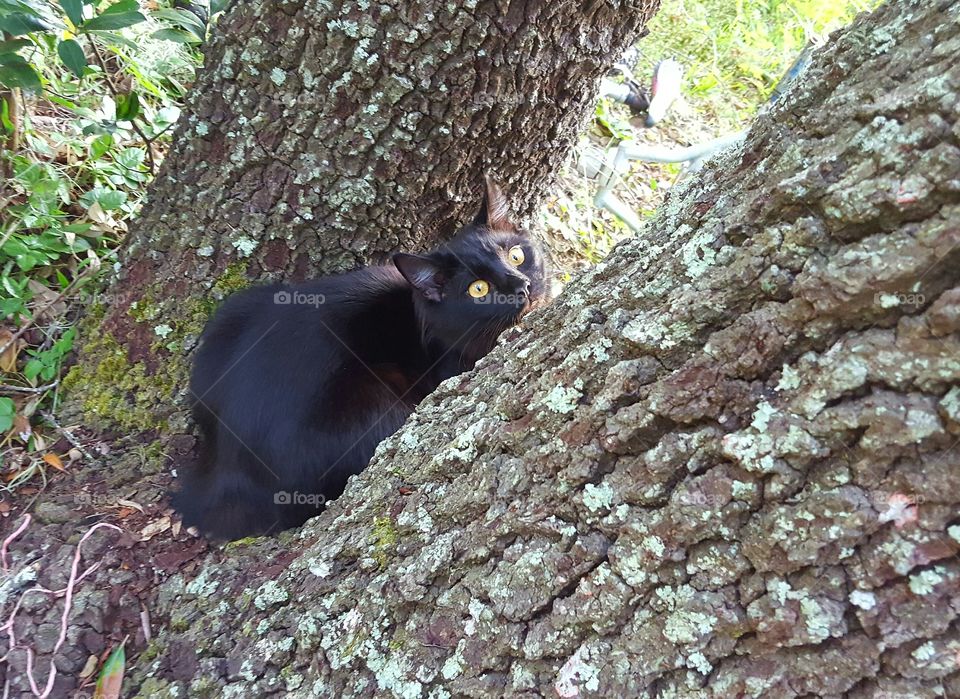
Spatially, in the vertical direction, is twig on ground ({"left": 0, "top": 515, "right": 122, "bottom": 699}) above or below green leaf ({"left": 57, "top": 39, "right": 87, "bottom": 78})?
below

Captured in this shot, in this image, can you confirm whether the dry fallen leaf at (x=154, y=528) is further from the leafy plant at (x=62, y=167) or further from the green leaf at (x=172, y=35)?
the green leaf at (x=172, y=35)

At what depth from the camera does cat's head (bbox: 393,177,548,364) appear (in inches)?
76.4

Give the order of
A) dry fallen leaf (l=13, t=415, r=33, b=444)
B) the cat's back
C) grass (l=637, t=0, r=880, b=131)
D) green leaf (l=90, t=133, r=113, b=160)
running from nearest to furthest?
the cat's back
dry fallen leaf (l=13, t=415, r=33, b=444)
green leaf (l=90, t=133, r=113, b=160)
grass (l=637, t=0, r=880, b=131)

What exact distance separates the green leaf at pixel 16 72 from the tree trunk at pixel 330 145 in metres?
0.35

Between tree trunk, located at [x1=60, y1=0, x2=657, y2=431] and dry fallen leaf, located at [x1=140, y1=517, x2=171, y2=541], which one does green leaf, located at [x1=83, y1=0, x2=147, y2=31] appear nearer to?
tree trunk, located at [x1=60, y1=0, x2=657, y2=431]

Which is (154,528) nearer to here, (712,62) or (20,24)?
(20,24)

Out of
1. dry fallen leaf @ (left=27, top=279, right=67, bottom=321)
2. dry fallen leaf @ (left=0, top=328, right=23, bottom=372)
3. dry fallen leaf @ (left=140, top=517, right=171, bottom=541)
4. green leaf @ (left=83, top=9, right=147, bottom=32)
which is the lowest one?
dry fallen leaf @ (left=140, top=517, right=171, bottom=541)

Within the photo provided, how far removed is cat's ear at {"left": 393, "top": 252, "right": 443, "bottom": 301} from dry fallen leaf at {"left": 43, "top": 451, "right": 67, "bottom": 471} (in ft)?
3.34

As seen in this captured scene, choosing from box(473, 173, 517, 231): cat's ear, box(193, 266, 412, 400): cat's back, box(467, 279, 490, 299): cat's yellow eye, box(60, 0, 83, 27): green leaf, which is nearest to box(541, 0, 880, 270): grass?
box(473, 173, 517, 231): cat's ear

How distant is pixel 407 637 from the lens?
39.9 inches

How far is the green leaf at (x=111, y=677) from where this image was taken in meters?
1.28

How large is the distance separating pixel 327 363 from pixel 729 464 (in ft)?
3.99

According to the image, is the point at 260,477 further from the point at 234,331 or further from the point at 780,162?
the point at 780,162

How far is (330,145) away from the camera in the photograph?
165 centimetres
